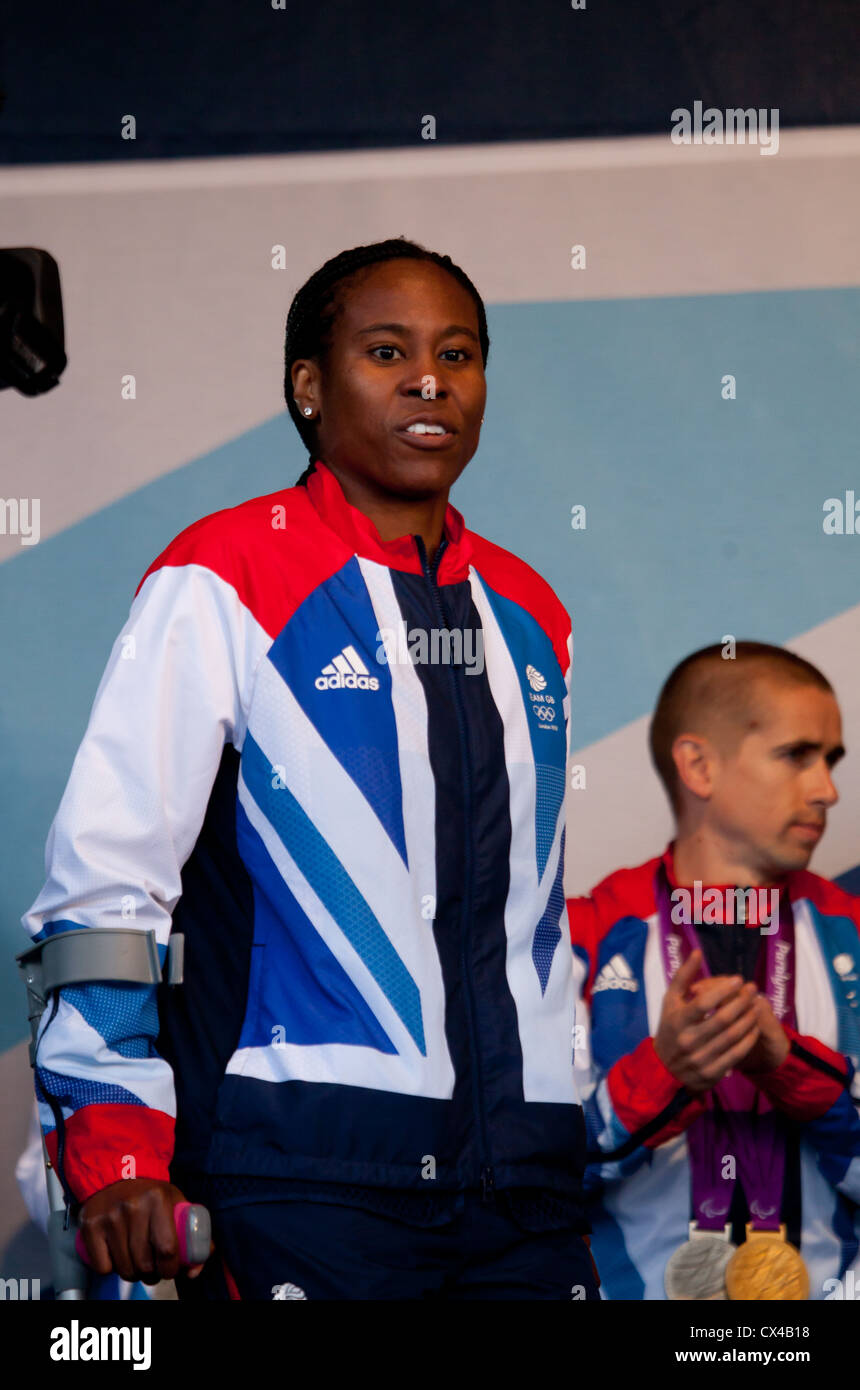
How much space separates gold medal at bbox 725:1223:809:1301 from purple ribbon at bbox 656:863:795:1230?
3cm

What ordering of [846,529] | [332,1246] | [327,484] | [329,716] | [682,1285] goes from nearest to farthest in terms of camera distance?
[332,1246]
[329,716]
[327,484]
[682,1285]
[846,529]

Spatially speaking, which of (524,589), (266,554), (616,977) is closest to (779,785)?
(616,977)

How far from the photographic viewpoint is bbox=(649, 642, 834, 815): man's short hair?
9.14 feet

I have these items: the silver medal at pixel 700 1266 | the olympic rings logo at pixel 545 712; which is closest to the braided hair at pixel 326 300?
the olympic rings logo at pixel 545 712

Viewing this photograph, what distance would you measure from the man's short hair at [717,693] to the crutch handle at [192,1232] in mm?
1520

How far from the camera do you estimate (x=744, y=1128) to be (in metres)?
2.56

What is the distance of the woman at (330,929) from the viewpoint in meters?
1.55

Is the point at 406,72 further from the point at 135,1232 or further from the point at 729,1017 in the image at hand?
the point at 135,1232

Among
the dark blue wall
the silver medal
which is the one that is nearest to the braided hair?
the dark blue wall

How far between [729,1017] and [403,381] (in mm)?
964

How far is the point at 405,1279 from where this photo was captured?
1.55 m
